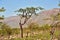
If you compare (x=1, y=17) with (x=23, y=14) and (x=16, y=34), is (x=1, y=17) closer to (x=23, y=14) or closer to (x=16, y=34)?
(x=23, y=14)

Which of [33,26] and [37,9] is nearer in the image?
[37,9]

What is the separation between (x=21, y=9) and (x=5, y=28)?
4.88 m

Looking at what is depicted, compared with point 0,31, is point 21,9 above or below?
above

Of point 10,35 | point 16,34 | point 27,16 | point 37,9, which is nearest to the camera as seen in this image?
point 27,16

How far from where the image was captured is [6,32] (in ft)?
141

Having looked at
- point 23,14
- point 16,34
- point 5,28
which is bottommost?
point 16,34

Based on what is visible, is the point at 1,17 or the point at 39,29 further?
the point at 39,29

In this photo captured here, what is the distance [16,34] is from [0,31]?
34.3 ft

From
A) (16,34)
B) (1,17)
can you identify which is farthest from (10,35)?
(1,17)

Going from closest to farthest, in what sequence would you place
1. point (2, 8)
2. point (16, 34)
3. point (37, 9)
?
point (2, 8)
point (37, 9)
point (16, 34)

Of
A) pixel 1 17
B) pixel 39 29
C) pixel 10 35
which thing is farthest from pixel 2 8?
pixel 39 29

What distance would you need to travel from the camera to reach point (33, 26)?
4812 centimetres

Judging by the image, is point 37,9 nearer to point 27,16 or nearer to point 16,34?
point 27,16

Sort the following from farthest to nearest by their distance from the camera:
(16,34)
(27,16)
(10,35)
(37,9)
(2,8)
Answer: (16,34) → (10,35) → (37,9) → (27,16) → (2,8)
